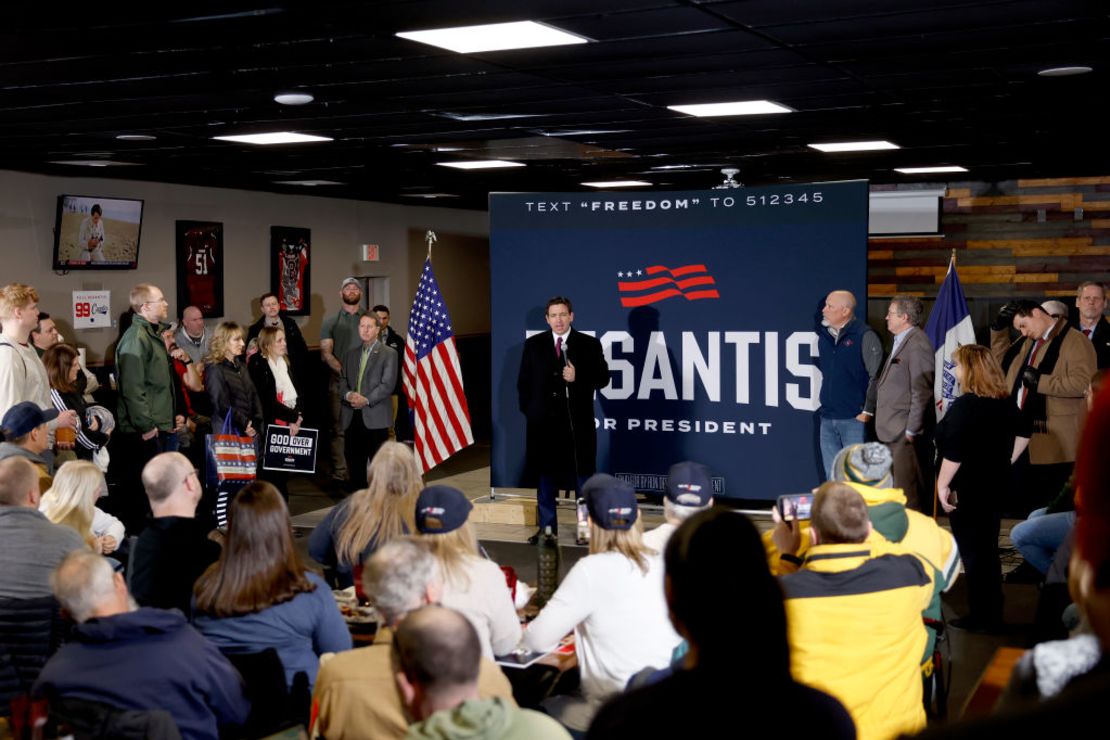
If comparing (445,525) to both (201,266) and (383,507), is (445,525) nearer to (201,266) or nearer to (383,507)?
(383,507)

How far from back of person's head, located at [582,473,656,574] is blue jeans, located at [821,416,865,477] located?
174 inches

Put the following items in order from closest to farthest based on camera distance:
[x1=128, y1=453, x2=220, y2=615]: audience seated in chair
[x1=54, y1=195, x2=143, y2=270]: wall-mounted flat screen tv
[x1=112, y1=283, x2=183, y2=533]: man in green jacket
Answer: [x1=128, y1=453, x2=220, y2=615]: audience seated in chair < [x1=112, y1=283, x2=183, y2=533]: man in green jacket < [x1=54, y1=195, x2=143, y2=270]: wall-mounted flat screen tv

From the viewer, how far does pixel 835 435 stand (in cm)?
788

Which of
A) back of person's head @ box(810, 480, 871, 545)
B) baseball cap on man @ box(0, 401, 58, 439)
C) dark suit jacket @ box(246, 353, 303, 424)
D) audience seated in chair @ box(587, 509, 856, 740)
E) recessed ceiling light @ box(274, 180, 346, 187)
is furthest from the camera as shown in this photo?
recessed ceiling light @ box(274, 180, 346, 187)

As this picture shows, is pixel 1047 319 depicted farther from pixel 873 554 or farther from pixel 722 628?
pixel 722 628

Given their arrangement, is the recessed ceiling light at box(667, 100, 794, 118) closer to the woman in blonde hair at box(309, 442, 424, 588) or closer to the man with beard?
the woman in blonde hair at box(309, 442, 424, 588)

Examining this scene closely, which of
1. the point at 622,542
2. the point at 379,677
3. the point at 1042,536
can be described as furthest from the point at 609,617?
the point at 1042,536

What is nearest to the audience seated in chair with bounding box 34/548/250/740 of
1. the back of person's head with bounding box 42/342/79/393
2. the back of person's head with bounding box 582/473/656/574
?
the back of person's head with bounding box 582/473/656/574

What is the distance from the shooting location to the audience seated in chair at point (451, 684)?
6.93 ft

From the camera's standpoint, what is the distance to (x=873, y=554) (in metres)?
3.54

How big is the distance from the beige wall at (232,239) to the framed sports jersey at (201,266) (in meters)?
0.09

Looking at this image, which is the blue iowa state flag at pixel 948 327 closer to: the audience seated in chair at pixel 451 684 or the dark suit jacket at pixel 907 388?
the dark suit jacket at pixel 907 388

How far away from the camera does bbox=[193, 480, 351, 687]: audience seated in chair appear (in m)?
3.54

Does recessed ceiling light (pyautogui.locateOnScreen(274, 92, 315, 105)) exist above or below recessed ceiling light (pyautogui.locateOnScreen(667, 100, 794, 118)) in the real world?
below
